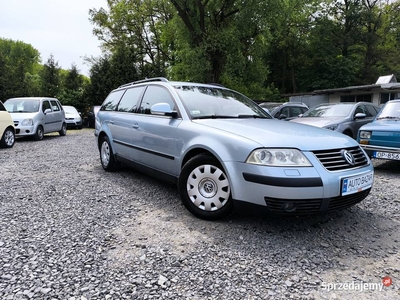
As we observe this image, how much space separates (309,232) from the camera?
287 centimetres

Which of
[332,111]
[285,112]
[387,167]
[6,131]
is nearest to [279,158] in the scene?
[387,167]

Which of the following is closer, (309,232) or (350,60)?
(309,232)

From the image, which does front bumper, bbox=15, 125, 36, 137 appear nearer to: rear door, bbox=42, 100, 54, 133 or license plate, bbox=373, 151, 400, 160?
rear door, bbox=42, 100, 54, 133

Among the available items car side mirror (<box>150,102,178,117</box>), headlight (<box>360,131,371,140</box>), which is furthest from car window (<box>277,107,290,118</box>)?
car side mirror (<box>150,102,178,117</box>)

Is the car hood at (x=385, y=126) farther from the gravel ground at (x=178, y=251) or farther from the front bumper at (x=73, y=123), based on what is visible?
the front bumper at (x=73, y=123)

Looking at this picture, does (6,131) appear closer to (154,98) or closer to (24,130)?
(24,130)

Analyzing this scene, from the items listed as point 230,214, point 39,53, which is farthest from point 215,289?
point 39,53

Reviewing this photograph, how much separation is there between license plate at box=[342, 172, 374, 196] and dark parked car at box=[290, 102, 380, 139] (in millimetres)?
4088

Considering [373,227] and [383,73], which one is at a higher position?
[383,73]

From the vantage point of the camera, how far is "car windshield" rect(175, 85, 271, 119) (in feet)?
11.8

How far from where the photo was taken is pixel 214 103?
3.83m

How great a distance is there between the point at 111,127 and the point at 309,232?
3613 mm

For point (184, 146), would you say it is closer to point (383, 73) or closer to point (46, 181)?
point (46, 181)

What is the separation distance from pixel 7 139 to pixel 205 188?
26.8ft
